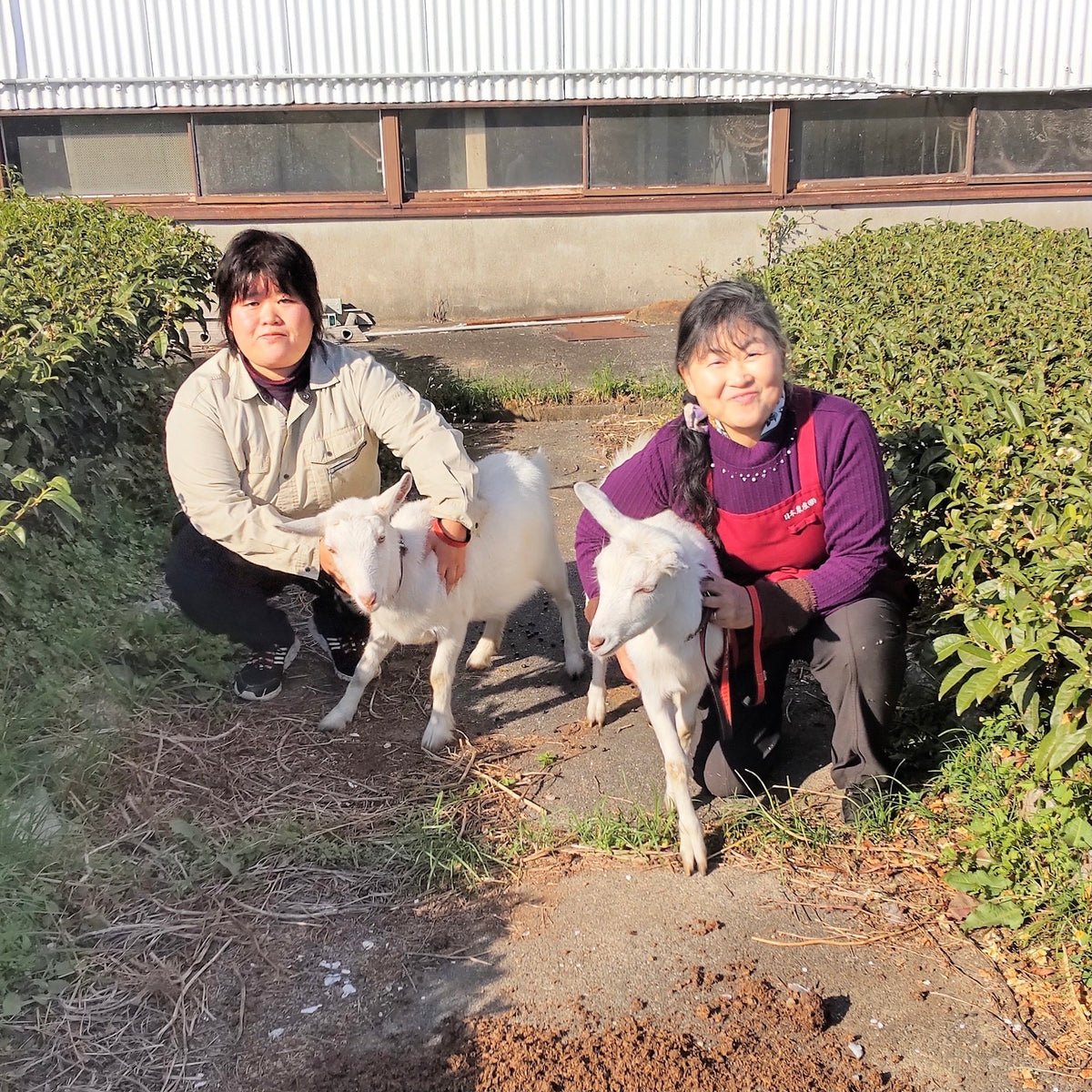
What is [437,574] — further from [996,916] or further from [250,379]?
[996,916]

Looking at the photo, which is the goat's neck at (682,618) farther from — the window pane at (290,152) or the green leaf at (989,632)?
the window pane at (290,152)

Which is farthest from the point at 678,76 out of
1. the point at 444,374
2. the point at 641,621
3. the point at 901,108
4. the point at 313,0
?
the point at 641,621

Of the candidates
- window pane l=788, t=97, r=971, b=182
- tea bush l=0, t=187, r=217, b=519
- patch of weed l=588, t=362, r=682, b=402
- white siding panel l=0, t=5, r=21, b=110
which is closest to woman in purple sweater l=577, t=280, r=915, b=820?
tea bush l=0, t=187, r=217, b=519

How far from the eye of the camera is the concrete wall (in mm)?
11836

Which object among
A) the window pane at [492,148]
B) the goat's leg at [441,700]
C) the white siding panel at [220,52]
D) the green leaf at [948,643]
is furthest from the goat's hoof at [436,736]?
the white siding panel at [220,52]

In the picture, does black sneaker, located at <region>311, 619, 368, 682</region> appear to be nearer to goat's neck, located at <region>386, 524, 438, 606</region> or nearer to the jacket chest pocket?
goat's neck, located at <region>386, 524, 438, 606</region>

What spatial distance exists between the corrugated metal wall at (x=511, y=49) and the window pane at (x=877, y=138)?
0.33 m

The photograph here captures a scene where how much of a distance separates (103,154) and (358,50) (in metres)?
3.01

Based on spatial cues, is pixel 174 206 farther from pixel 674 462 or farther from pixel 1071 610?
pixel 1071 610

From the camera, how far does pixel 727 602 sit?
3.37 metres

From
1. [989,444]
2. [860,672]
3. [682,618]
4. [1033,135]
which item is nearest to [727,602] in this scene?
[682,618]

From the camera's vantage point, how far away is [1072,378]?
3.88m

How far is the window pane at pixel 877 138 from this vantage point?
1199 centimetres

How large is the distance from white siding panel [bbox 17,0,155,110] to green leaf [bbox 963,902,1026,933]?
447 inches
